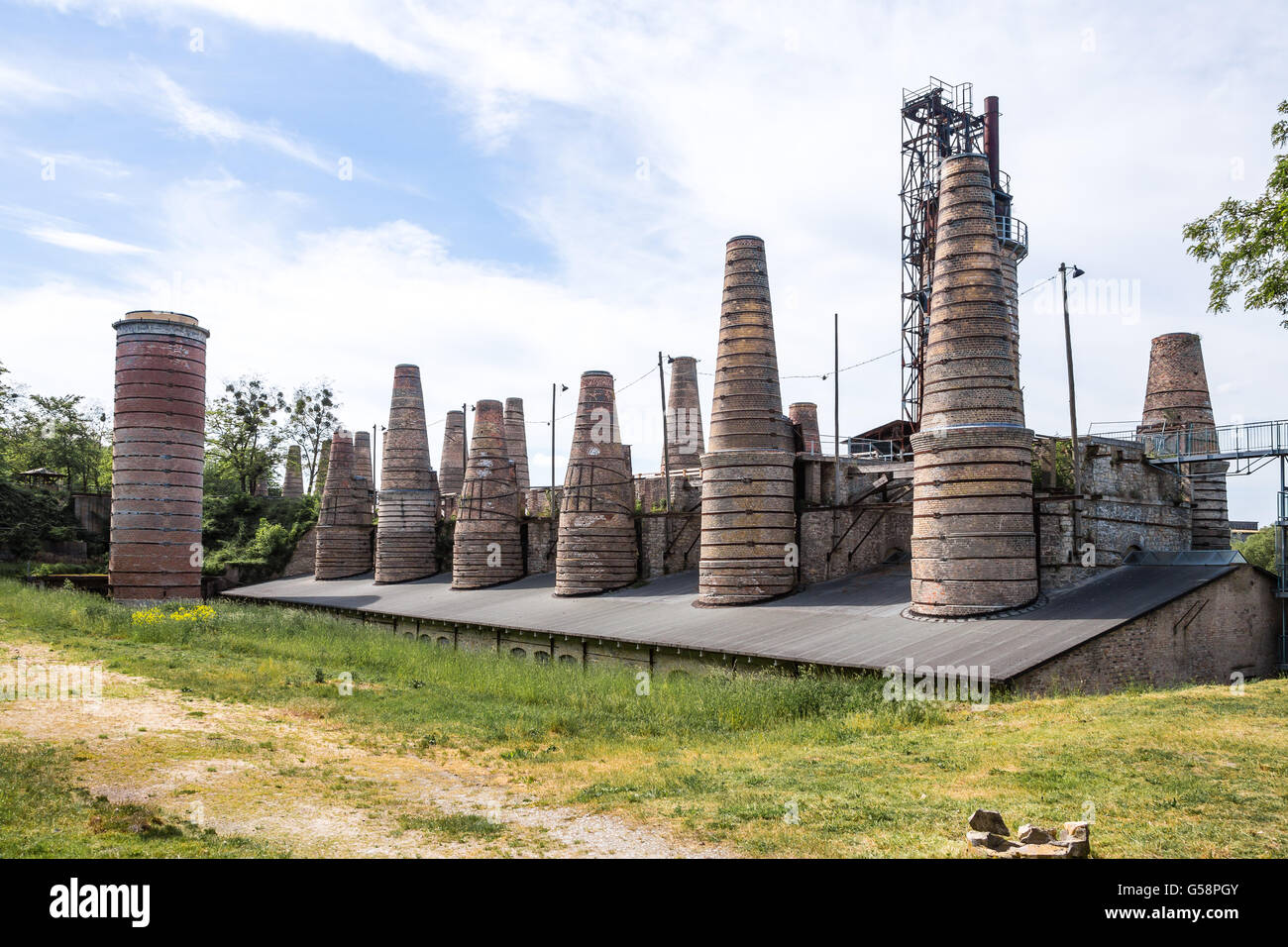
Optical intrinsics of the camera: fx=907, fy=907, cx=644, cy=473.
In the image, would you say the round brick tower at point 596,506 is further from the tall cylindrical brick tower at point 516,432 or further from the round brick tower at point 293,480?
the round brick tower at point 293,480

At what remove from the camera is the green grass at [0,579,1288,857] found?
7.34m

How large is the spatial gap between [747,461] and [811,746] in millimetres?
10838

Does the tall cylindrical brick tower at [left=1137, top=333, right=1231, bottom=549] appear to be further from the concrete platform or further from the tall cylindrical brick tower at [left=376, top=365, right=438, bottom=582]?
the tall cylindrical brick tower at [left=376, top=365, right=438, bottom=582]

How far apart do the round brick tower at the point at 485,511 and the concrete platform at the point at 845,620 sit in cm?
328

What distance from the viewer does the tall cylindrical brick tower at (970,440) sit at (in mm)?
16281

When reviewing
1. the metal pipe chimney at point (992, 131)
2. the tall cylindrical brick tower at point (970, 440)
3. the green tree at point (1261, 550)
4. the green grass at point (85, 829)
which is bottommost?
the green grass at point (85, 829)

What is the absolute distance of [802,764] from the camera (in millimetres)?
9875

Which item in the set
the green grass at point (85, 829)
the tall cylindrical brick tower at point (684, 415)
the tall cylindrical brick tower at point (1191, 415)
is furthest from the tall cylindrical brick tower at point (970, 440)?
the tall cylindrical brick tower at point (684, 415)

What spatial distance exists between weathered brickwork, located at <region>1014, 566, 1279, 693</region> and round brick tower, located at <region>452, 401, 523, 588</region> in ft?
67.0

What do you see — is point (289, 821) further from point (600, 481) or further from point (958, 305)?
point (600, 481)

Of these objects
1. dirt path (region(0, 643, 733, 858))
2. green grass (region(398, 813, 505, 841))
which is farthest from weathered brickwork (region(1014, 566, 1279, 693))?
green grass (region(398, 813, 505, 841))

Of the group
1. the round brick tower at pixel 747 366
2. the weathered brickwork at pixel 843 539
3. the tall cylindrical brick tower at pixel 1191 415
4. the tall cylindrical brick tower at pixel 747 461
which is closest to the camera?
the tall cylindrical brick tower at pixel 747 461

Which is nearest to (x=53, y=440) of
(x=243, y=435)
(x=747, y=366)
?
(x=243, y=435)

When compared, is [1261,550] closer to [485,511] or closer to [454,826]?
[485,511]
